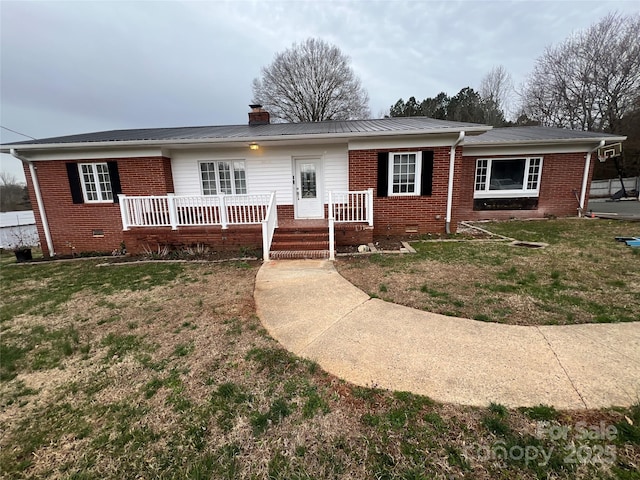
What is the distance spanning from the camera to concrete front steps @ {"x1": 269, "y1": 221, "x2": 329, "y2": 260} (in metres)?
6.44

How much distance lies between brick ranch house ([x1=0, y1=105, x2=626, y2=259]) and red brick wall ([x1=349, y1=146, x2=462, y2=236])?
29mm

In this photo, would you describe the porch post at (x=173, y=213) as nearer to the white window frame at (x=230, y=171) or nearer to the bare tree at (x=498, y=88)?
the white window frame at (x=230, y=171)

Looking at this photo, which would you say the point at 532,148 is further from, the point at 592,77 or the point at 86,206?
the point at 592,77

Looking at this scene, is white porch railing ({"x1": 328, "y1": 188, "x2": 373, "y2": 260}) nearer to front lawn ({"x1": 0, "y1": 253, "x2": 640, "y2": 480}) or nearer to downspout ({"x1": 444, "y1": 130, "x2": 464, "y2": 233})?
downspout ({"x1": 444, "y1": 130, "x2": 464, "y2": 233})

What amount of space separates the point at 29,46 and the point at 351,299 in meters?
17.3

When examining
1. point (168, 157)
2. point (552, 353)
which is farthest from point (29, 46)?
point (552, 353)

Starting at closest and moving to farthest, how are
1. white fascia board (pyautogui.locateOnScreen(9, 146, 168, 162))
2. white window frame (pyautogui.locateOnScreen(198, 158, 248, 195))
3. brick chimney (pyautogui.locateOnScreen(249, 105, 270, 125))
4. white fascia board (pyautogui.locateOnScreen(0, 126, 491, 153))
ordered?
white fascia board (pyautogui.locateOnScreen(0, 126, 491, 153)) → white fascia board (pyautogui.locateOnScreen(9, 146, 168, 162)) → white window frame (pyautogui.locateOnScreen(198, 158, 248, 195)) → brick chimney (pyautogui.locateOnScreen(249, 105, 270, 125))

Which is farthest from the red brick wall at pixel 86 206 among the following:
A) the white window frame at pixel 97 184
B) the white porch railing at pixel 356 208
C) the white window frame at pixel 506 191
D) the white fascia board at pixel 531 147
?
the white window frame at pixel 506 191

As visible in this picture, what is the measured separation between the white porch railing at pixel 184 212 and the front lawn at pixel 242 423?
4.37 m

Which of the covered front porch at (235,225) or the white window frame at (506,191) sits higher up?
the white window frame at (506,191)

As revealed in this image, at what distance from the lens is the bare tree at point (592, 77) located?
1939 centimetres

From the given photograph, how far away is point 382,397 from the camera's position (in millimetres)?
2184

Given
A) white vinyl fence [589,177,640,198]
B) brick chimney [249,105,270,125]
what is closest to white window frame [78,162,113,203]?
brick chimney [249,105,270,125]

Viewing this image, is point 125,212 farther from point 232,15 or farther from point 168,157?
point 232,15
